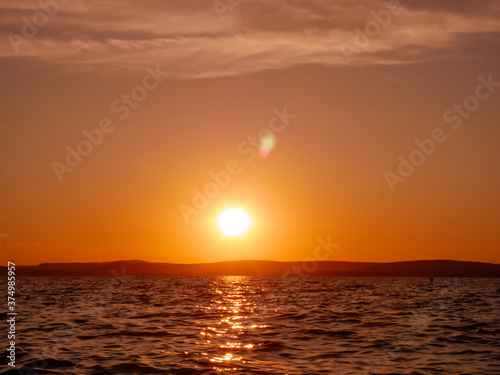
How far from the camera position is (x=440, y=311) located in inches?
1742

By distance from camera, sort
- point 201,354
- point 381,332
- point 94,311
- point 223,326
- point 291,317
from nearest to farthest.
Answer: point 201,354
point 381,332
point 223,326
point 291,317
point 94,311

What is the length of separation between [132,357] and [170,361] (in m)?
1.73

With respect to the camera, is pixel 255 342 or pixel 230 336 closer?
pixel 255 342

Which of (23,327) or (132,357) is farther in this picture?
(23,327)

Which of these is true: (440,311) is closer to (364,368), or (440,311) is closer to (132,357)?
(364,368)

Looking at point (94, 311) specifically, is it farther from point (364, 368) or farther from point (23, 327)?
point (364, 368)

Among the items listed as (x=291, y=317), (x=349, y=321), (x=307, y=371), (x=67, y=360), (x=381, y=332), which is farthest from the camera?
(x=291, y=317)

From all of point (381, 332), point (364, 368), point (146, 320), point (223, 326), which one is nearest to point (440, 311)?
point (381, 332)

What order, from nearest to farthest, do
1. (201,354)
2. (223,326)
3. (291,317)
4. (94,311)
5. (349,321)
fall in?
(201,354)
(223,326)
(349,321)
(291,317)
(94,311)

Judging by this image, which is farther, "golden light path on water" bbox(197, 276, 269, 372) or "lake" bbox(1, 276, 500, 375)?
"golden light path on water" bbox(197, 276, 269, 372)

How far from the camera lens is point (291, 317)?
3841 centimetres

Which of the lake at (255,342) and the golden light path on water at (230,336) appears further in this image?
the golden light path on water at (230,336)

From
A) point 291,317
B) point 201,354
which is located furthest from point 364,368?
point 291,317

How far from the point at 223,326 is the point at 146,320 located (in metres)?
5.85
